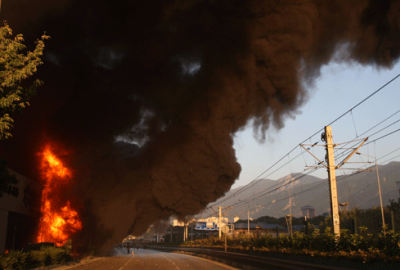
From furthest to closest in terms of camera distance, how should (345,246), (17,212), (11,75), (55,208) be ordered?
(55,208), (17,212), (345,246), (11,75)

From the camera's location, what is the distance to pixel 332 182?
98.4 ft

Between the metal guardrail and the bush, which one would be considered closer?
the metal guardrail

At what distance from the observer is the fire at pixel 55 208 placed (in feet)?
163

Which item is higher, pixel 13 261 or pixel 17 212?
pixel 17 212

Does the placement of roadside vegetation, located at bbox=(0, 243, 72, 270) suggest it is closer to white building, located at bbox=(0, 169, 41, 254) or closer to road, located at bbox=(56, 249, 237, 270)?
road, located at bbox=(56, 249, 237, 270)

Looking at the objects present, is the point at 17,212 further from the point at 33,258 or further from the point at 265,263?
the point at 265,263

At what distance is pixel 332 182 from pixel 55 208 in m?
38.3

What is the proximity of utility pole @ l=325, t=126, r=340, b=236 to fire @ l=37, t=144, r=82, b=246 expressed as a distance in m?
34.3

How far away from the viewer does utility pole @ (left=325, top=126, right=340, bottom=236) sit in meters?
28.9

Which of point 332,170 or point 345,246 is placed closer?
point 345,246

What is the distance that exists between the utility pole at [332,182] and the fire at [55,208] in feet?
113

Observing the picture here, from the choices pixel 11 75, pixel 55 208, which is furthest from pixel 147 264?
pixel 11 75

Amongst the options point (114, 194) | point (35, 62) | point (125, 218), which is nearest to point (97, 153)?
point (114, 194)

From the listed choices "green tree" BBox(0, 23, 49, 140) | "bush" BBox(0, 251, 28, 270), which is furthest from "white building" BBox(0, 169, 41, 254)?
"green tree" BBox(0, 23, 49, 140)
